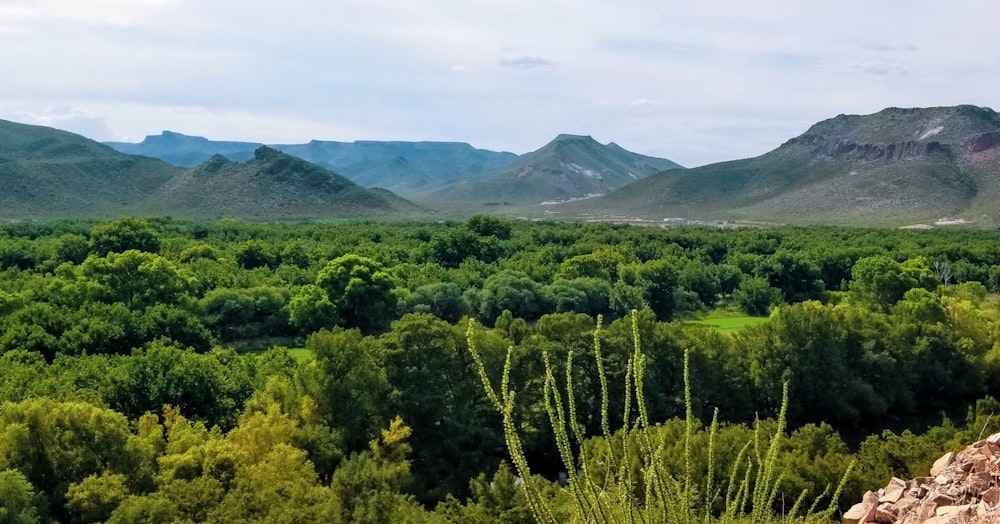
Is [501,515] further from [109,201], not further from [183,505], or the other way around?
[109,201]

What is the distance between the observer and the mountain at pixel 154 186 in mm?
121938

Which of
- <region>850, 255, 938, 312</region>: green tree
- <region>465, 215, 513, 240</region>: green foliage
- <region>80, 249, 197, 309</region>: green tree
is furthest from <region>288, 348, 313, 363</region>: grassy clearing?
<region>465, 215, 513, 240</region>: green foliage

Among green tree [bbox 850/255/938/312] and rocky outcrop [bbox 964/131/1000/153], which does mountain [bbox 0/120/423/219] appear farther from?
green tree [bbox 850/255/938/312]

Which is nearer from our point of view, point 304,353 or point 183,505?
point 183,505

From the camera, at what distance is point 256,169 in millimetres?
146875

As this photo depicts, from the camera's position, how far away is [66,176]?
432 ft

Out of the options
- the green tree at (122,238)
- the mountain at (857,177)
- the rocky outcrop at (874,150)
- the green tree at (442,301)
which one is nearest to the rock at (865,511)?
the green tree at (442,301)

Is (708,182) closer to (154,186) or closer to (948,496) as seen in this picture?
(154,186)

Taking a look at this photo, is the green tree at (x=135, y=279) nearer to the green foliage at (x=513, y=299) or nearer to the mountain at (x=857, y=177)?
the green foliage at (x=513, y=299)

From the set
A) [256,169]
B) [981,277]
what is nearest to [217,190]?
[256,169]

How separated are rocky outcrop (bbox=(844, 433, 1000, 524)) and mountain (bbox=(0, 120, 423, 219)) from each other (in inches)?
4873

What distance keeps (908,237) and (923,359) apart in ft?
175

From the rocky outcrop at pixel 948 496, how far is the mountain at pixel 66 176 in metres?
124

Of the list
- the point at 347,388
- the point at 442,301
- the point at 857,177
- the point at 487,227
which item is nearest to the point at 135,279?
the point at 442,301
